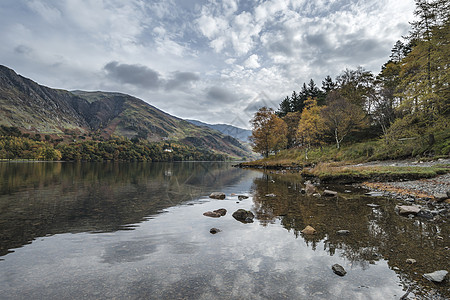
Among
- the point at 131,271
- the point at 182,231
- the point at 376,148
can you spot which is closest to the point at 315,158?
the point at 376,148

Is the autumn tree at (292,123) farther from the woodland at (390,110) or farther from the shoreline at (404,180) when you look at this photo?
the shoreline at (404,180)

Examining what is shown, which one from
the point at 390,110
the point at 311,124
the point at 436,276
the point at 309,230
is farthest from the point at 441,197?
the point at 311,124

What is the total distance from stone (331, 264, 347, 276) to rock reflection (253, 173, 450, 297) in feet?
2.87

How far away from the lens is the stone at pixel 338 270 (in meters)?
5.62

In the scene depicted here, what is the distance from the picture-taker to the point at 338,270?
567cm

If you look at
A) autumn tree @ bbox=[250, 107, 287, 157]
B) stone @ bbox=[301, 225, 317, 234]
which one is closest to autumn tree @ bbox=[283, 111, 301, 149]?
autumn tree @ bbox=[250, 107, 287, 157]

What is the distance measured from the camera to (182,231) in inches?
374

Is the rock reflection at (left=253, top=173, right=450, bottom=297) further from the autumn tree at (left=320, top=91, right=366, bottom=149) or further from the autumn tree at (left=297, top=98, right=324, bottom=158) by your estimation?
the autumn tree at (left=297, top=98, right=324, bottom=158)

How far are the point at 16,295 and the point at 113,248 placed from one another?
288 cm

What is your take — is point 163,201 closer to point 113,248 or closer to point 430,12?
point 113,248

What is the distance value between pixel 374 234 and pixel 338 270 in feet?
13.3

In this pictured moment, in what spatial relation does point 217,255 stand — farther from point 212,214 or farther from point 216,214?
point 212,214

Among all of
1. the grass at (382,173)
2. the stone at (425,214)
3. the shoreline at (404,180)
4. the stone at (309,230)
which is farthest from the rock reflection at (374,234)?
the grass at (382,173)

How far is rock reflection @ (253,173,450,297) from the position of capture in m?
5.94
